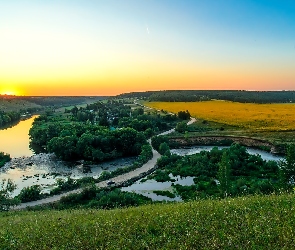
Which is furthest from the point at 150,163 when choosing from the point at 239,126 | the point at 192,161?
the point at 239,126

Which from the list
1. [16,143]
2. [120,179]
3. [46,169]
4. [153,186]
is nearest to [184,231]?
[153,186]

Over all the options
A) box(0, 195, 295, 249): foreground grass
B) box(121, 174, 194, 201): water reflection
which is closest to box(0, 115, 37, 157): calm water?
box(121, 174, 194, 201): water reflection

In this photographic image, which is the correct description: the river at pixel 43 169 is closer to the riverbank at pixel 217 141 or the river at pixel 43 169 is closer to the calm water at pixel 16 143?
the calm water at pixel 16 143

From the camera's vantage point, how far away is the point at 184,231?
11688 millimetres

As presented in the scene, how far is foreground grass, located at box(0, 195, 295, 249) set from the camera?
10.1m

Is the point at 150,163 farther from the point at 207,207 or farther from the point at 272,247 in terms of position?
the point at 272,247

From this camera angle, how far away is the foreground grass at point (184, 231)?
10.1 meters

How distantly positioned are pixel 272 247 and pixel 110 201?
32.1 meters

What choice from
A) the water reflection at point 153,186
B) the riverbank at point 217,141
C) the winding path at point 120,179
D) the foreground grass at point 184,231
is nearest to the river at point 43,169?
the winding path at point 120,179

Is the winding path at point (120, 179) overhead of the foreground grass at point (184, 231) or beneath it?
beneath

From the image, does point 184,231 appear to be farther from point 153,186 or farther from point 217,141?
point 217,141

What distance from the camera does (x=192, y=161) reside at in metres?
68.0

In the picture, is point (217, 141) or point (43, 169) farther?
point (217, 141)

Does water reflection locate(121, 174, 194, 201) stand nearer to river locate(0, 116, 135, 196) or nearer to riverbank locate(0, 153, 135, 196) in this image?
riverbank locate(0, 153, 135, 196)
